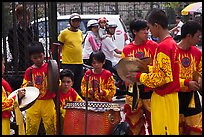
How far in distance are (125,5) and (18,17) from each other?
57.1 feet

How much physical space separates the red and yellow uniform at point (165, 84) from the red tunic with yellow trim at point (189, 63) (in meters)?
0.56

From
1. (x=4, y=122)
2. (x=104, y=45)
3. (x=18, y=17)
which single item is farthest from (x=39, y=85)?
(x=104, y=45)

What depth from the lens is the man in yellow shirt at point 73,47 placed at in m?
9.66

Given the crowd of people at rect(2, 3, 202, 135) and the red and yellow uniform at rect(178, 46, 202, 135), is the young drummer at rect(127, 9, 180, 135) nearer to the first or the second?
the crowd of people at rect(2, 3, 202, 135)

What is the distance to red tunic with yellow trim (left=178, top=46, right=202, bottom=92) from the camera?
6113mm

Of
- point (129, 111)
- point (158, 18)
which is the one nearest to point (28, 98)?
point (129, 111)

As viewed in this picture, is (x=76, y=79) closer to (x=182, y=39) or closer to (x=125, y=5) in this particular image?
(x=182, y=39)

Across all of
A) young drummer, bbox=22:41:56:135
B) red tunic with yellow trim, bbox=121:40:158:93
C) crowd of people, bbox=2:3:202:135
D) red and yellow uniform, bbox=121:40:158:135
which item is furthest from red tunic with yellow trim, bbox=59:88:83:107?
red tunic with yellow trim, bbox=121:40:158:93

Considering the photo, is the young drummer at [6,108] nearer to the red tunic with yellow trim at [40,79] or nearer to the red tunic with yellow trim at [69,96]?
the red tunic with yellow trim at [40,79]

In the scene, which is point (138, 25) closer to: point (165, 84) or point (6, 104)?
point (165, 84)

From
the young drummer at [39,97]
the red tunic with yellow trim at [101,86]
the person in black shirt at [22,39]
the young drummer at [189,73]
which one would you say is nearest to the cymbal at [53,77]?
the young drummer at [39,97]

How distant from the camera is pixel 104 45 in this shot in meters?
11.3

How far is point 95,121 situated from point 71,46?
12.1ft

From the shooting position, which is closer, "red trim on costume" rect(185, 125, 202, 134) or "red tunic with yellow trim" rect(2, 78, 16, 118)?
"red tunic with yellow trim" rect(2, 78, 16, 118)
